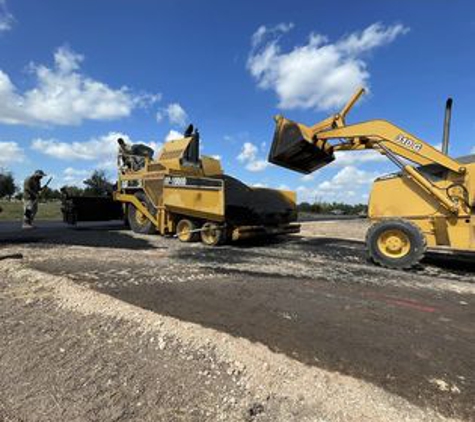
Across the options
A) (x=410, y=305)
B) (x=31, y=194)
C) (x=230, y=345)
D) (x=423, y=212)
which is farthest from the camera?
(x=31, y=194)

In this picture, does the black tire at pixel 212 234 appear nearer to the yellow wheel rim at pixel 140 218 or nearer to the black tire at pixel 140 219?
the black tire at pixel 140 219

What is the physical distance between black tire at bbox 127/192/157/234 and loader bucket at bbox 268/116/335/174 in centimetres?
444

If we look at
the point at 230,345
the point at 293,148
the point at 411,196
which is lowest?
the point at 230,345

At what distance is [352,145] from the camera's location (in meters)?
7.86

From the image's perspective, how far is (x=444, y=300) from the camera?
15.1 feet

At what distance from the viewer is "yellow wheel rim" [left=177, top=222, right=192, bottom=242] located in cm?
971

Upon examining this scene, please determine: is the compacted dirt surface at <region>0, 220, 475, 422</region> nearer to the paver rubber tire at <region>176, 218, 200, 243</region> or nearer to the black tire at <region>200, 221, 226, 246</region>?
the black tire at <region>200, 221, 226, 246</region>

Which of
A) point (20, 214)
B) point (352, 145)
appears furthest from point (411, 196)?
point (20, 214)

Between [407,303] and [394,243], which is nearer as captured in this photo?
[407,303]

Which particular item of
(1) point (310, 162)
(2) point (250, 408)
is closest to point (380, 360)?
(2) point (250, 408)

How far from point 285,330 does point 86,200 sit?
11515 mm

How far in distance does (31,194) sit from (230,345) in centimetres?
1081

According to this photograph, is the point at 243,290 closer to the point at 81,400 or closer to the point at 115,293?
the point at 115,293

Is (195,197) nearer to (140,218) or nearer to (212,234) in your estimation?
(212,234)
